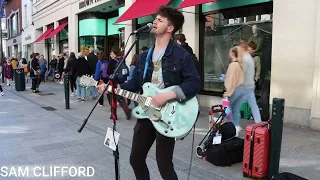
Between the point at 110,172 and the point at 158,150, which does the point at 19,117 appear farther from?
the point at 158,150

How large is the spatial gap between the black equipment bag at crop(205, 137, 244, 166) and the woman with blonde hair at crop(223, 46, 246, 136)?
1236 mm

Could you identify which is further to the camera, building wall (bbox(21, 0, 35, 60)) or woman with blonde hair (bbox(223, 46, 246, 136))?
building wall (bbox(21, 0, 35, 60))

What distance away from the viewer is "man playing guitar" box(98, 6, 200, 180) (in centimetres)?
259

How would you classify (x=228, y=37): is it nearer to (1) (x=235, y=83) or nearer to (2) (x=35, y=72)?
(1) (x=235, y=83)

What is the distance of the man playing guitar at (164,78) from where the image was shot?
259cm

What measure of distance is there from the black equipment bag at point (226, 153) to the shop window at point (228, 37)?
3775 mm

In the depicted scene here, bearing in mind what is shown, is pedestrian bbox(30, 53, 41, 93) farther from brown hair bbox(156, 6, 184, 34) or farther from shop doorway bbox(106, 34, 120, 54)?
brown hair bbox(156, 6, 184, 34)

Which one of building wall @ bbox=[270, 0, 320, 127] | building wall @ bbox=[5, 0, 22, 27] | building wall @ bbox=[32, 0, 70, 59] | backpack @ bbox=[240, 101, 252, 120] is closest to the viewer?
building wall @ bbox=[270, 0, 320, 127]

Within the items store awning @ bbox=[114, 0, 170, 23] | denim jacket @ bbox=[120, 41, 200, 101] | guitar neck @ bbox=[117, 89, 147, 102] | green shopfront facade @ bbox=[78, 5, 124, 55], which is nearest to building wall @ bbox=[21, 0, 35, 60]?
green shopfront facade @ bbox=[78, 5, 124, 55]

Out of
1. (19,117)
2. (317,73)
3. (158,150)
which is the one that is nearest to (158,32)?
(158,150)

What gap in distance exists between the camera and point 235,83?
5.62 m

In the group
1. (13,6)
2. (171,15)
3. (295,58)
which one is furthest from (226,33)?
(13,6)

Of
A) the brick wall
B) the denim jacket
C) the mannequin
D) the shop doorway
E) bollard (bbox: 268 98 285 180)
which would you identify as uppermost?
the brick wall

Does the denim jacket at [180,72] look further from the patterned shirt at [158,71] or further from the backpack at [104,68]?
the backpack at [104,68]
